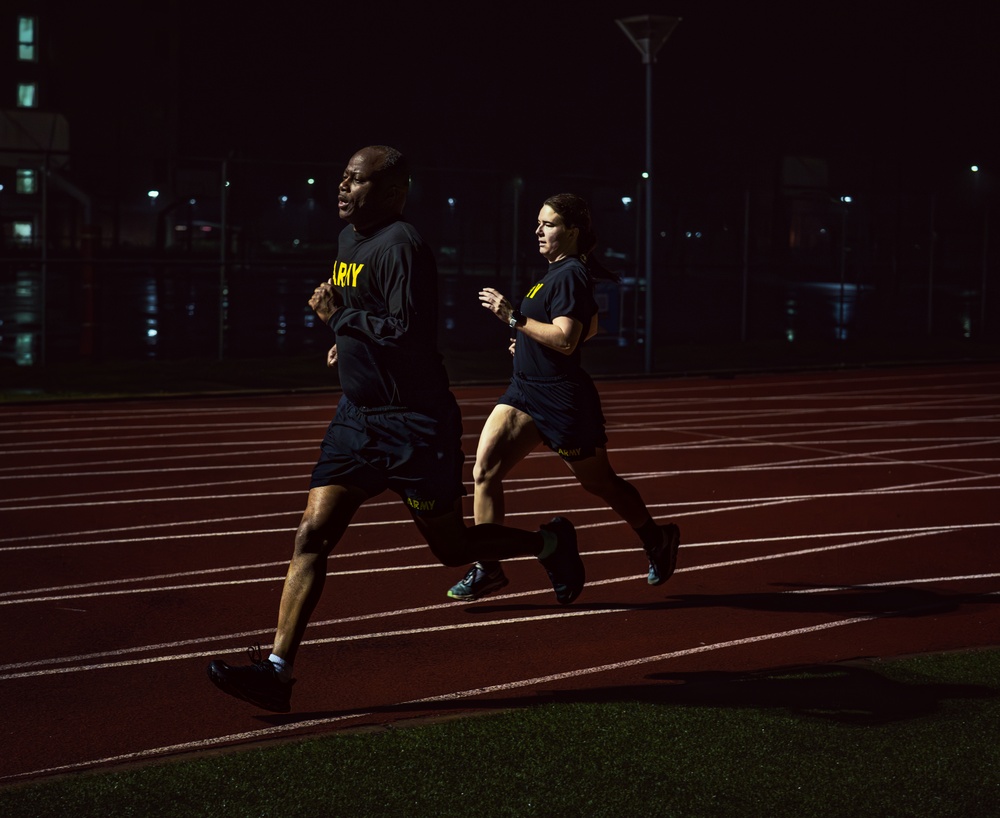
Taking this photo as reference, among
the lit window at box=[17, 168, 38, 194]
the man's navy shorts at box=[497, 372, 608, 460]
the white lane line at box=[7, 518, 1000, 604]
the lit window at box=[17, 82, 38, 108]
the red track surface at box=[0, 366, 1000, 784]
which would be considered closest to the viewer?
the red track surface at box=[0, 366, 1000, 784]

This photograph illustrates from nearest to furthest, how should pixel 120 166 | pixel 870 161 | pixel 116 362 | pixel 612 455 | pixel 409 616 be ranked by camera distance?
pixel 409 616 < pixel 612 455 < pixel 116 362 < pixel 120 166 < pixel 870 161

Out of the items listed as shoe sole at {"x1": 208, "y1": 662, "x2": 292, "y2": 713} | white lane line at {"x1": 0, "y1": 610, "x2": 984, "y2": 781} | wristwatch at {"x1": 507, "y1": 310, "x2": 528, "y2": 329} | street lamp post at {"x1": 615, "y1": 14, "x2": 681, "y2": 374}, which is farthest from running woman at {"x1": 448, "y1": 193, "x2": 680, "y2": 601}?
street lamp post at {"x1": 615, "y1": 14, "x2": 681, "y2": 374}

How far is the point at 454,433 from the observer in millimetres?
5191

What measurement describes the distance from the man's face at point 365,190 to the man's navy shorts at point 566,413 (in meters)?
1.82

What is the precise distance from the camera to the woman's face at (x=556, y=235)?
6.66 meters

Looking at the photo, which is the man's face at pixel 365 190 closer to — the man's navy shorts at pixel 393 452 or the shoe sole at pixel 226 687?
the man's navy shorts at pixel 393 452

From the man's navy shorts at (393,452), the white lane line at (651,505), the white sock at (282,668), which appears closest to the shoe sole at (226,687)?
the white sock at (282,668)

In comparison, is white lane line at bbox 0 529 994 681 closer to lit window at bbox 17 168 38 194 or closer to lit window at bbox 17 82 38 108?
lit window at bbox 17 168 38 194

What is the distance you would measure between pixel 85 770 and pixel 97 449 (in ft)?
28.2

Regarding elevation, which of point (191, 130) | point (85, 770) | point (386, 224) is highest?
point (191, 130)

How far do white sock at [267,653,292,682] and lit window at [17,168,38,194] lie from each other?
20866 millimetres

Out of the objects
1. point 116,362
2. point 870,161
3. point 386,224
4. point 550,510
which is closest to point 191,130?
point 870,161

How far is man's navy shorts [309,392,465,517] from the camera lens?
5.07 metres

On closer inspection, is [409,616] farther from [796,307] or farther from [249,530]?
[796,307]
